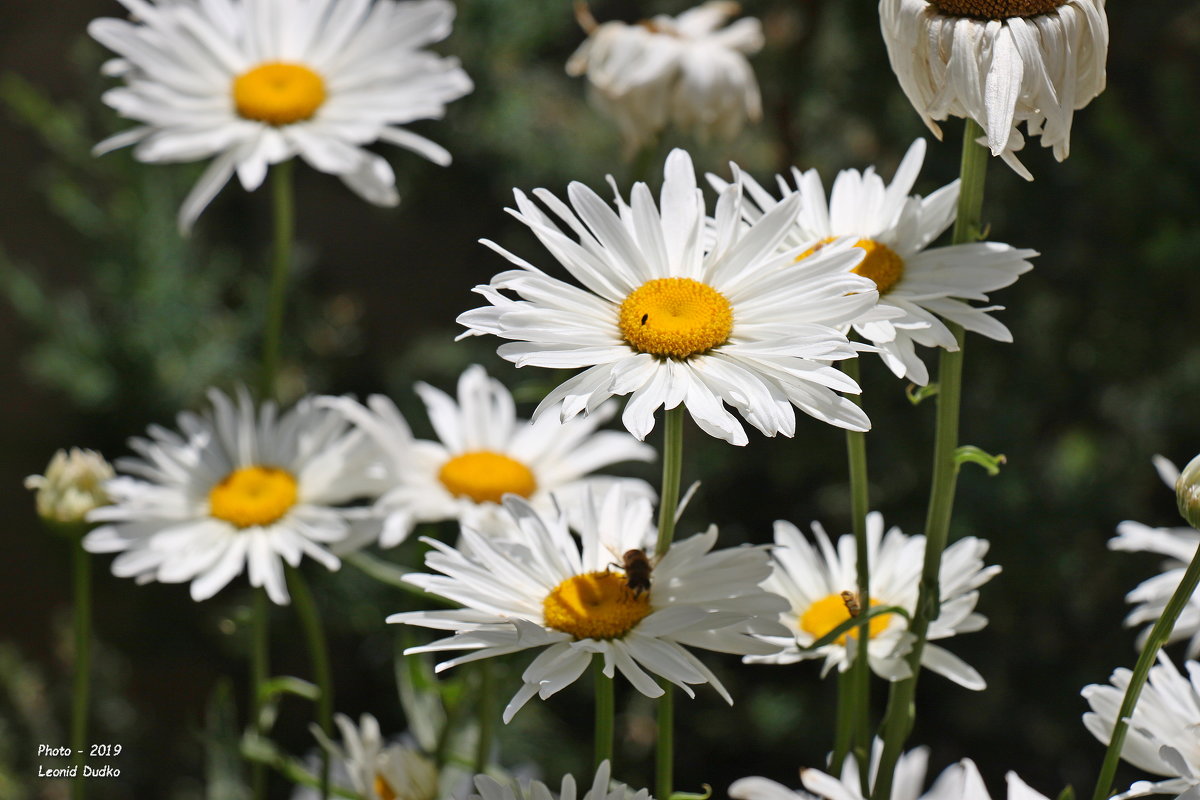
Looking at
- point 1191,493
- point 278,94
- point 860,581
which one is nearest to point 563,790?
point 860,581

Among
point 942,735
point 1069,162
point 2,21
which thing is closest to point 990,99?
point 1069,162

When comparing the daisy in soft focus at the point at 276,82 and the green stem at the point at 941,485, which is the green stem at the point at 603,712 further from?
the daisy in soft focus at the point at 276,82

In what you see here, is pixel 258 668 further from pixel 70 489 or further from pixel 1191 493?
pixel 1191 493

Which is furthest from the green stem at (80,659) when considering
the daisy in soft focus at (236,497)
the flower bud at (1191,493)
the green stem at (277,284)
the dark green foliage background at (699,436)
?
the flower bud at (1191,493)

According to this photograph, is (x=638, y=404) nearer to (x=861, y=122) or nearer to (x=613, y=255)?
(x=613, y=255)

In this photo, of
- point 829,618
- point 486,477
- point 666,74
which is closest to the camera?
point 829,618

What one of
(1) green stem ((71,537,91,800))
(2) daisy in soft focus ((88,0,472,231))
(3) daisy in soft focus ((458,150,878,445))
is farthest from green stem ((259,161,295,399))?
(3) daisy in soft focus ((458,150,878,445))
